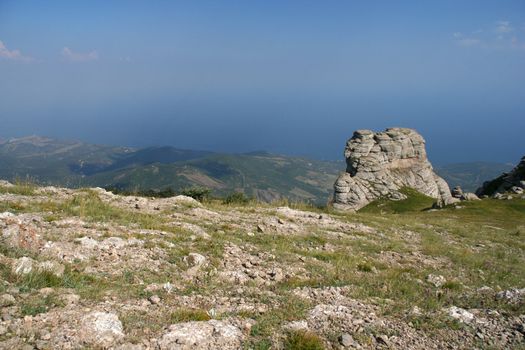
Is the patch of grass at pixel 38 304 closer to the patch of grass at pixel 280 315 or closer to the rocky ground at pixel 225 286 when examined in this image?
the rocky ground at pixel 225 286

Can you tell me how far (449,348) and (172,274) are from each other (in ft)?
21.5

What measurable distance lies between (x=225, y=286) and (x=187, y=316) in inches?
87.9

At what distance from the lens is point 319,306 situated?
28.1 feet

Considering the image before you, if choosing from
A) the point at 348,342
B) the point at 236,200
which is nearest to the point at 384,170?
the point at 236,200

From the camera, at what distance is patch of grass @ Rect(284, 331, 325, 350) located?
22.1 feet

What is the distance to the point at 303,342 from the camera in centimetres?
683

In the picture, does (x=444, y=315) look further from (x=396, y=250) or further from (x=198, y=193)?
(x=198, y=193)

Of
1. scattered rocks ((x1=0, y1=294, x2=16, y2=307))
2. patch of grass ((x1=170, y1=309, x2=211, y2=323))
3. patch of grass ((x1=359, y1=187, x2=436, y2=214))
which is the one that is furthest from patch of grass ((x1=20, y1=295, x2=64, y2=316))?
patch of grass ((x1=359, y1=187, x2=436, y2=214))

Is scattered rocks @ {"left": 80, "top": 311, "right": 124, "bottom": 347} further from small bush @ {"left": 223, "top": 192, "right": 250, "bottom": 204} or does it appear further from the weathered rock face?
the weathered rock face

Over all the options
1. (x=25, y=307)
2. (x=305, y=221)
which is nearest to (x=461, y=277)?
(x=305, y=221)

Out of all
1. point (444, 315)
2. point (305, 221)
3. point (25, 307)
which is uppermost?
point (25, 307)

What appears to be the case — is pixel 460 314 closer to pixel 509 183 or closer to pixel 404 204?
pixel 404 204

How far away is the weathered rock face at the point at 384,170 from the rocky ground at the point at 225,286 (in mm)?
48314

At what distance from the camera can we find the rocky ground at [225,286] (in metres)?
6.80
